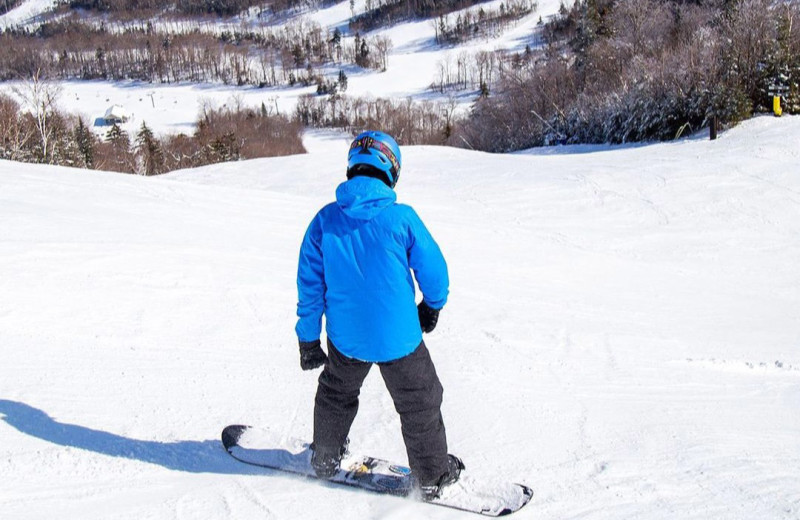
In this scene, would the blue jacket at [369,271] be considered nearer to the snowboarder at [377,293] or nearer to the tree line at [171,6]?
the snowboarder at [377,293]

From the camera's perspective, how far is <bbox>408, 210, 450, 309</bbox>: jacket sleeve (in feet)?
8.43

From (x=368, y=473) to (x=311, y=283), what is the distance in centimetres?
104

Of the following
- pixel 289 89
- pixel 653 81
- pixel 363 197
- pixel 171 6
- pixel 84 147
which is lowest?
pixel 363 197

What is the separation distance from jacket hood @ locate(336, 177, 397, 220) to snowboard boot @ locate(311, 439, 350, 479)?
1181mm

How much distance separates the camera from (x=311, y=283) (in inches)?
106

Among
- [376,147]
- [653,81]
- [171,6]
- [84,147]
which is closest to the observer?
[376,147]

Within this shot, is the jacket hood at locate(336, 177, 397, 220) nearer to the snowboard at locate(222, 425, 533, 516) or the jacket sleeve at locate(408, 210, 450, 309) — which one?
the jacket sleeve at locate(408, 210, 450, 309)

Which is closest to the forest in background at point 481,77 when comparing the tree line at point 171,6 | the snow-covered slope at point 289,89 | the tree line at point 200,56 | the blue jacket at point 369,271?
the tree line at point 200,56

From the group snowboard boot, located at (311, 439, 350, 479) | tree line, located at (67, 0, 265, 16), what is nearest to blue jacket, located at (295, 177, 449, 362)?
snowboard boot, located at (311, 439, 350, 479)

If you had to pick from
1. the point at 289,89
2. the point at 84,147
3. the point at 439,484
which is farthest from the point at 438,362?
the point at 289,89

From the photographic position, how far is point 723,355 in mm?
5059

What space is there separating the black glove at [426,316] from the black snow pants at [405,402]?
9cm

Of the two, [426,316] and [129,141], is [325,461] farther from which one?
[129,141]

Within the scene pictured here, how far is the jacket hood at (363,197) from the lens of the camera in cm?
250
